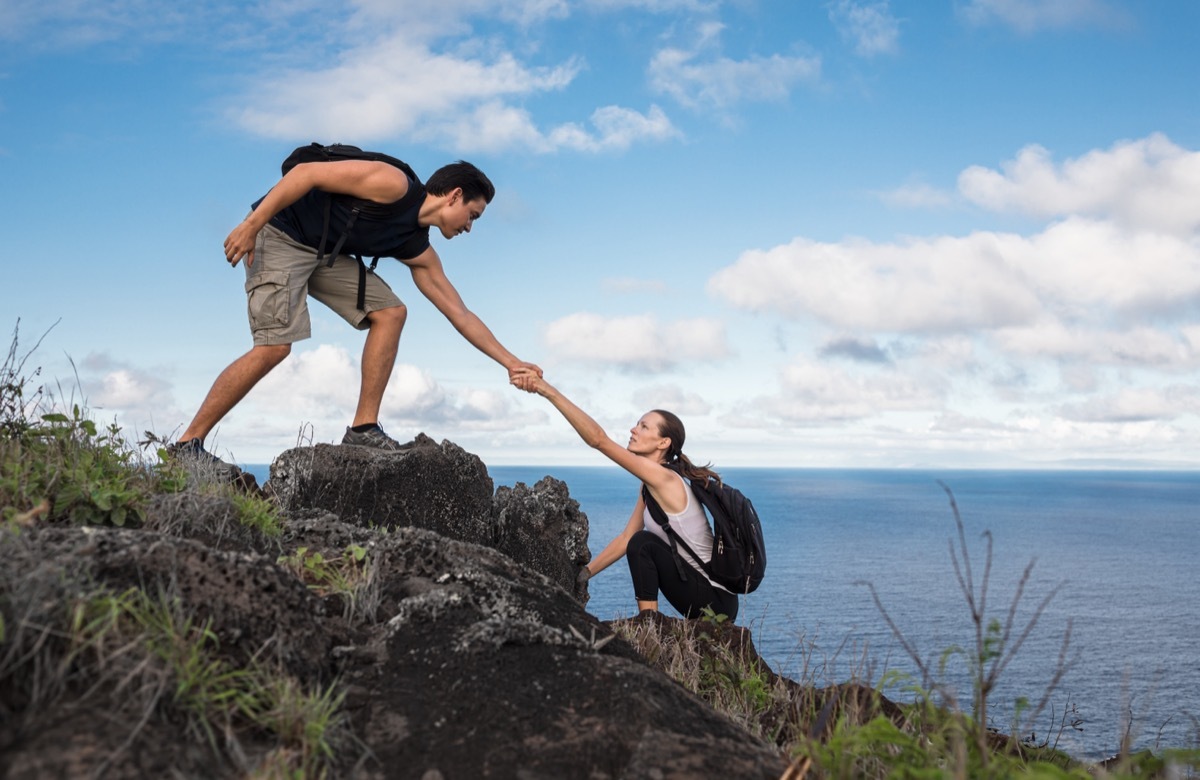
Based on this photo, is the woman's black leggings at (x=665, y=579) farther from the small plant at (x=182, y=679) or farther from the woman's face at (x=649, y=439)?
the small plant at (x=182, y=679)

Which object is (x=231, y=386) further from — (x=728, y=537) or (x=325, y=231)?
(x=728, y=537)

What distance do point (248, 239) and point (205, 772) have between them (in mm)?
5411

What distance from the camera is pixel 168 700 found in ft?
9.88

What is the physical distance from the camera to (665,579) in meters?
9.06

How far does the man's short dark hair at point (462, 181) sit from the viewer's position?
8398 millimetres

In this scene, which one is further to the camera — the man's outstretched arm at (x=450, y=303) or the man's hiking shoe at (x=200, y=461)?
the man's outstretched arm at (x=450, y=303)

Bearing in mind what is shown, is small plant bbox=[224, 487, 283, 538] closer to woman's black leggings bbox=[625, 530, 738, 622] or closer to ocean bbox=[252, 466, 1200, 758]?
ocean bbox=[252, 466, 1200, 758]

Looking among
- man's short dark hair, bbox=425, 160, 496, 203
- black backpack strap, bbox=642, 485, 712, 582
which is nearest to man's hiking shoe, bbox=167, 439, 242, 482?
man's short dark hair, bbox=425, 160, 496, 203

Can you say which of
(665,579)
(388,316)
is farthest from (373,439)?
(665,579)

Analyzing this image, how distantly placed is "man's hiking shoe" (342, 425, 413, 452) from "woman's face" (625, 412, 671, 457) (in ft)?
7.00

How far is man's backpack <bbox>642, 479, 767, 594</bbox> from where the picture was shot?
8.56 meters

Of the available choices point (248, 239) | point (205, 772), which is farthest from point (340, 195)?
point (205, 772)

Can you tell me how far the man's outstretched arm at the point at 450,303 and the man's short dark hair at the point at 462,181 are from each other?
0.61 m

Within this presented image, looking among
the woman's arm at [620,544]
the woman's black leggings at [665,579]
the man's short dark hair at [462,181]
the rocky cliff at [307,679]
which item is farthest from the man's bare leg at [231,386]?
the rocky cliff at [307,679]
